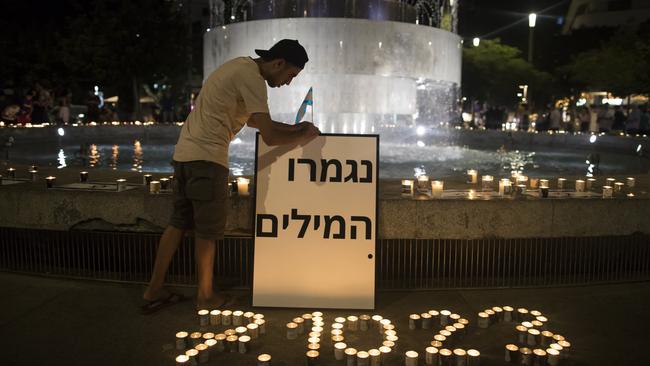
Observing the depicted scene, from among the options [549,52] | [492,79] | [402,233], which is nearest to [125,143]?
[402,233]

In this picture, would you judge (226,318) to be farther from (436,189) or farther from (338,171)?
(436,189)

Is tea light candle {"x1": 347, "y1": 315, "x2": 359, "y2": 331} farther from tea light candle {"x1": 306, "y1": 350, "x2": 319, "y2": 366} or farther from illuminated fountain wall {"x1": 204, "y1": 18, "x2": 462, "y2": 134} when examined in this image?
illuminated fountain wall {"x1": 204, "y1": 18, "x2": 462, "y2": 134}

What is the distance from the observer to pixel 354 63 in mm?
15922

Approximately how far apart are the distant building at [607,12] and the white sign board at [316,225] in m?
74.4

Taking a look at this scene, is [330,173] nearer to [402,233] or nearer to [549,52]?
[402,233]

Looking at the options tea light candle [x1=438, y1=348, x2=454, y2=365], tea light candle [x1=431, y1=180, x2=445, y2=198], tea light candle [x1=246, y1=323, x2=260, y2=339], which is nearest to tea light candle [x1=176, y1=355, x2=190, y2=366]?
tea light candle [x1=246, y1=323, x2=260, y2=339]

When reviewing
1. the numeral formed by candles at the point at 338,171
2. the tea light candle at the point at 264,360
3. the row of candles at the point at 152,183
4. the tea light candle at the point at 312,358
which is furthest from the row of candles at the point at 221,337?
the row of candles at the point at 152,183

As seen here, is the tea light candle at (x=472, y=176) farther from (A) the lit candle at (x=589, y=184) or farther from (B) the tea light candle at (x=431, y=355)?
(B) the tea light candle at (x=431, y=355)

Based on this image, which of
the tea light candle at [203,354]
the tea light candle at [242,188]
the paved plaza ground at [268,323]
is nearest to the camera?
the tea light candle at [203,354]

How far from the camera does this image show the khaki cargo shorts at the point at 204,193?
421 centimetres

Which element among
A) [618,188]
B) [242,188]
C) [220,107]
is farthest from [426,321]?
[618,188]

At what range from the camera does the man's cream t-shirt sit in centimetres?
412

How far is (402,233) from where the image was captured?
5043mm

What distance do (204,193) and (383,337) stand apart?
59.8 inches
